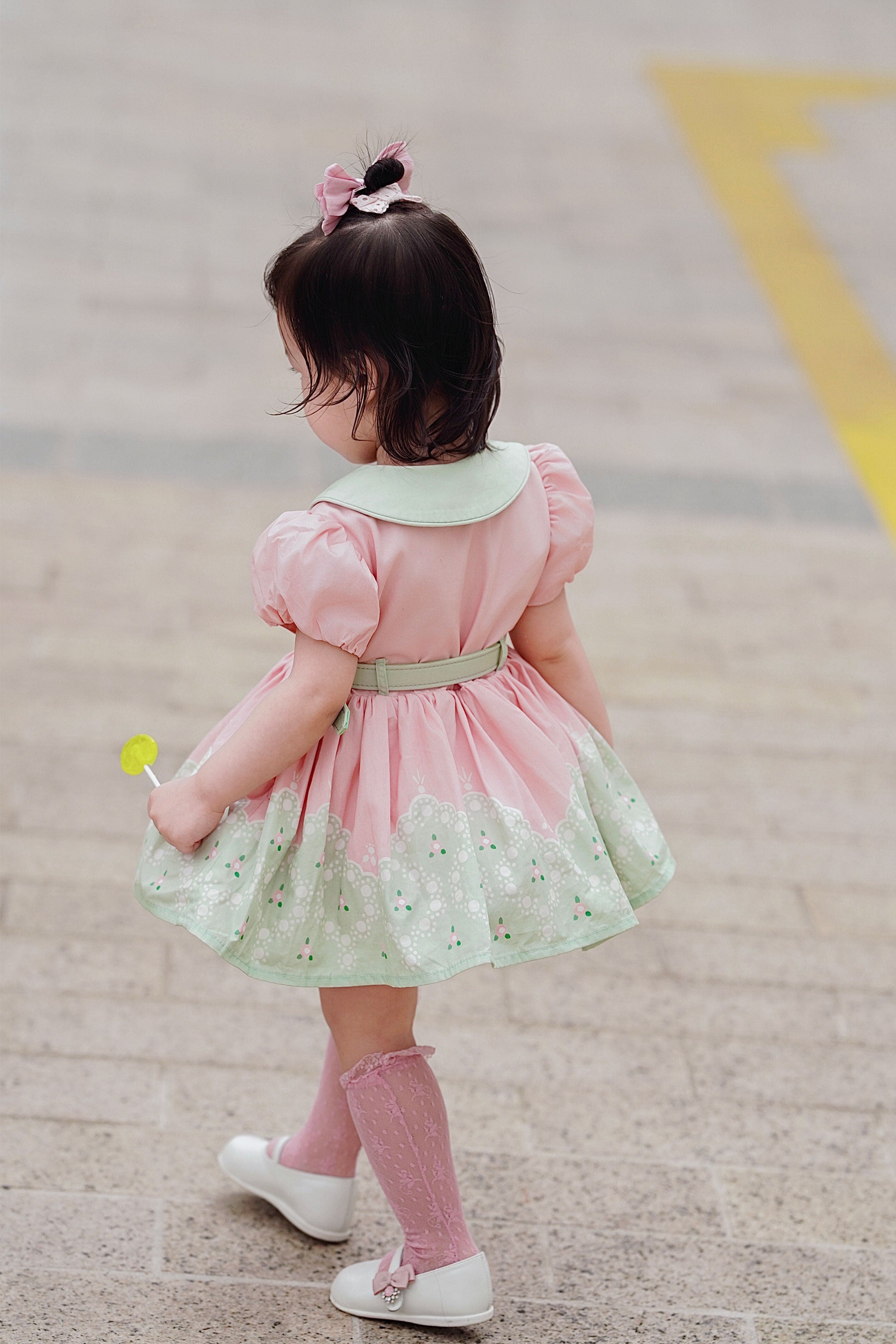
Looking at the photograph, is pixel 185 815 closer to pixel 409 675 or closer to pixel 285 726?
pixel 285 726

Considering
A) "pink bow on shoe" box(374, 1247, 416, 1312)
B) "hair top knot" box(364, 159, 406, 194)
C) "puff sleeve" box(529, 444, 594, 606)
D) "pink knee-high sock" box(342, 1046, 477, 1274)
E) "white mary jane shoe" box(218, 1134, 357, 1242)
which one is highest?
"hair top knot" box(364, 159, 406, 194)

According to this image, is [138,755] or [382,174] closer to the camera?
[382,174]

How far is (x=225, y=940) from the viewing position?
1771mm

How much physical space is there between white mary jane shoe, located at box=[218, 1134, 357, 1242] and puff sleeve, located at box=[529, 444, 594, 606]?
870 millimetres

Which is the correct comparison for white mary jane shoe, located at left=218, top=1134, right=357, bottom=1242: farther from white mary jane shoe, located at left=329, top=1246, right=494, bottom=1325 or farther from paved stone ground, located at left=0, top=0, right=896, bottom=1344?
white mary jane shoe, located at left=329, top=1246, right=494, bottom=1325


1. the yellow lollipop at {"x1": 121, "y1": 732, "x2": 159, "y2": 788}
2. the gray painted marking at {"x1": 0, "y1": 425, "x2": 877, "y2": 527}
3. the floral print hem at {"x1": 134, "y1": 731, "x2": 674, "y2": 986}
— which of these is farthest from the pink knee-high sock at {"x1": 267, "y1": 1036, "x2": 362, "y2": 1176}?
the gray painted marking at {"x1": 0, "y1": 425, "x2": 877, "y2": 527}

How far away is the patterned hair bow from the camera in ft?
5.45

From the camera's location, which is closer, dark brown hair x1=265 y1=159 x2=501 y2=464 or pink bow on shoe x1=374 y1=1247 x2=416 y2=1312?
dark brown hair x1=265 y1=159 x2=501 y2=464

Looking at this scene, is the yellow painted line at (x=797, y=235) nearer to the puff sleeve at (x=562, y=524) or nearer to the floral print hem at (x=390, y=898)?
the puff sleeve at (x=562, y=524)

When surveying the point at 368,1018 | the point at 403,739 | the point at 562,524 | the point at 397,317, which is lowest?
the point at 368,1018

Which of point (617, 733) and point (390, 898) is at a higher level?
point (390, 898)

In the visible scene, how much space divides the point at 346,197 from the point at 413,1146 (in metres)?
1.13

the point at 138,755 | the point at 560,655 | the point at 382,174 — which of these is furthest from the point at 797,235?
the point at 138,755

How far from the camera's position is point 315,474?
4801 millimetres
